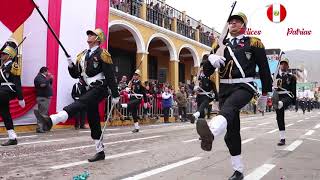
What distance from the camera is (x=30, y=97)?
49.1 feet

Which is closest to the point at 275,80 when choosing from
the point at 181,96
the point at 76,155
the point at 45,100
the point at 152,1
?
the point at 76,155

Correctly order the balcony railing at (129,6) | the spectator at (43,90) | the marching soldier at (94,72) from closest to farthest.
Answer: the marching soldier at (94,72) < the spectator at (43,90) < the balcony railing at (129,6)

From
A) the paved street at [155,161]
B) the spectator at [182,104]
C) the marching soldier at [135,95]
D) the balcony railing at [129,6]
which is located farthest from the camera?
the spectator at [182,104]

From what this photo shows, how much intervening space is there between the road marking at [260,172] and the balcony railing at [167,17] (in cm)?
1666

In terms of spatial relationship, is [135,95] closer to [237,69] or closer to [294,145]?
[294,145]

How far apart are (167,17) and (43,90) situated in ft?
52.9

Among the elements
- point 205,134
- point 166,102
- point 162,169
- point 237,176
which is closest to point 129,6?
point 166,102

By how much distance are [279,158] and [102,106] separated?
34.4ft

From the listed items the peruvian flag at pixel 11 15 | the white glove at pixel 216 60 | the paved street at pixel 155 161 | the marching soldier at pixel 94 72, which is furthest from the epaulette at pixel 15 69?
the white glove at pixel 216 60

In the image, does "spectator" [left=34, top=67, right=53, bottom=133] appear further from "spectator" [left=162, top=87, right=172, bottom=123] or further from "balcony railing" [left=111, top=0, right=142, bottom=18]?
"balcony railing" [left=111, top=0, right=142, bottom=18]

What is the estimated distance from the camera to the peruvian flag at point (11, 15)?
11.1 meters

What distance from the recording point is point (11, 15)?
1156 cm

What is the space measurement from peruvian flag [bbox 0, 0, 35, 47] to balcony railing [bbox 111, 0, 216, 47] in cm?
1106

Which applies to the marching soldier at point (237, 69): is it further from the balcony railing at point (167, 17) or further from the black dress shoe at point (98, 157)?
the balcony railing at point (167, 17)
